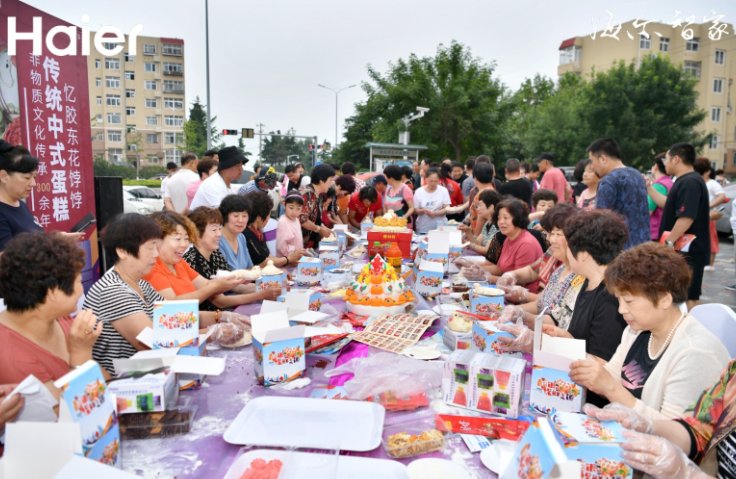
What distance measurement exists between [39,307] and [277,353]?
0.85m

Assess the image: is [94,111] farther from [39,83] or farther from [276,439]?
[276,439]

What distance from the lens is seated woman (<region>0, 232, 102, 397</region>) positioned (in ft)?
5.47

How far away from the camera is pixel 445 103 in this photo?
65.5 ft

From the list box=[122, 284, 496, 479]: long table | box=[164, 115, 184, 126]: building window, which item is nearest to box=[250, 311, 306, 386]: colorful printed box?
box=[122, 284, 496, 479]: long table

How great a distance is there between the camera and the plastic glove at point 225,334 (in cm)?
227

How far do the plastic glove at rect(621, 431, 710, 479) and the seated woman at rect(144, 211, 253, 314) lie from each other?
198cm

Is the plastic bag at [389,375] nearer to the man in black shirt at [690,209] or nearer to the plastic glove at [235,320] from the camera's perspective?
the plastic glove at [235,320]

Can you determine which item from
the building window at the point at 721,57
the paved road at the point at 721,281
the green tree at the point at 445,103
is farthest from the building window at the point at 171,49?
the paved road at the point at 721,281

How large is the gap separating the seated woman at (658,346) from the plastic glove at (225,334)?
4.87ft

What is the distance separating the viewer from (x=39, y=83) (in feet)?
14.4

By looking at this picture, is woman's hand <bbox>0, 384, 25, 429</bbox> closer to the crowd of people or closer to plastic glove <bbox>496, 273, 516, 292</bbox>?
the crowd of people

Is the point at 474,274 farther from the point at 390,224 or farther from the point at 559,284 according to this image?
the point at 390,224

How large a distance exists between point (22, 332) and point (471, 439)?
1594 mm

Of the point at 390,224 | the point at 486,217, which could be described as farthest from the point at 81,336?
the point at 486,217
